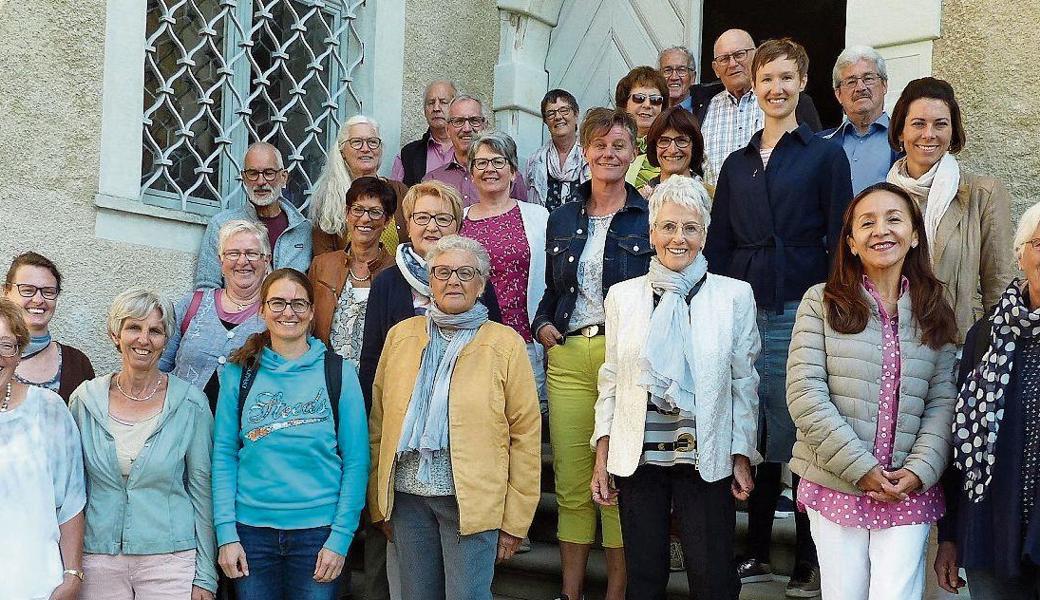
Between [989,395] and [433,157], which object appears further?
[433,157]

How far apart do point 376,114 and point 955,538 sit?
14.3ft

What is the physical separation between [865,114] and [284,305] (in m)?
2.54

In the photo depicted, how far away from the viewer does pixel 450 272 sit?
14.1 ft

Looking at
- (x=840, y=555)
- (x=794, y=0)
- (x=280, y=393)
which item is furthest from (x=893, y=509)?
(x=794, y=0)

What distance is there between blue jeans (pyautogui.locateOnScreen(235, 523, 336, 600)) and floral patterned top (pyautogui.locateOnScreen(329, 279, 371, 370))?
96cm

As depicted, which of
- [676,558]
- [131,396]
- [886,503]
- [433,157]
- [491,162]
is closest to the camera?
[886,503]

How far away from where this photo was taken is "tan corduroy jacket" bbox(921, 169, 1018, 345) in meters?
4.39

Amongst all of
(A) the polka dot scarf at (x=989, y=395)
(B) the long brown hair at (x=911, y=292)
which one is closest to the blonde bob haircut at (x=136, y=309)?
(B) the long brown hair at (x=911, y=292)

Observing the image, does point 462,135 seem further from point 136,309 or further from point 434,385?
point 136,309

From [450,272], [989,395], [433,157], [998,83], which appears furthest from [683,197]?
[433,157]

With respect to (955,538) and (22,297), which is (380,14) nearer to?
(22,297)

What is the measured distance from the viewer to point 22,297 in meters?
4.65

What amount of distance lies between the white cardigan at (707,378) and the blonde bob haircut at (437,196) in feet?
3.04

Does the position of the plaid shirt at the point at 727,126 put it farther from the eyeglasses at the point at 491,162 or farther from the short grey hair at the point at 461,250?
the short grey hair at the point at 461,250
